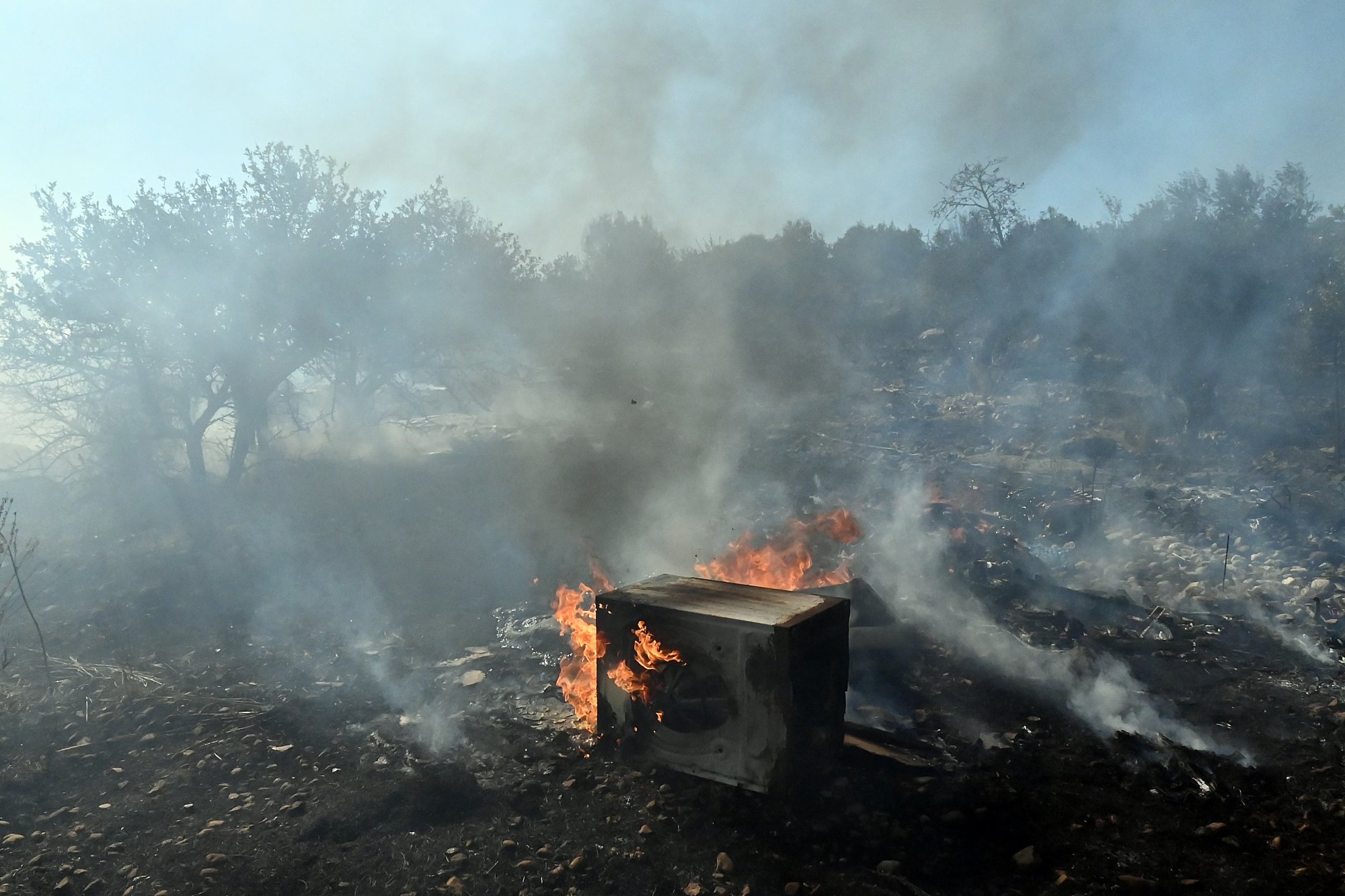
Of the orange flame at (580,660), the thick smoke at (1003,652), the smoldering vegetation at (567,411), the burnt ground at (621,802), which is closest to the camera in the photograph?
the burnt ground at (621,802)

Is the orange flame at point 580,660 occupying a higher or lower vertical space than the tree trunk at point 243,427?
lower

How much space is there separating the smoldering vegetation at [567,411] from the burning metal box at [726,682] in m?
3.01

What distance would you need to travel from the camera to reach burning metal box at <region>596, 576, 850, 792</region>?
171 inches

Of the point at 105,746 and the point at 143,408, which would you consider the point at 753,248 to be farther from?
the point at 105,746

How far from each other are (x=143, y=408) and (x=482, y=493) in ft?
19.5

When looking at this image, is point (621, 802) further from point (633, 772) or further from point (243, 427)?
point (243, 427)

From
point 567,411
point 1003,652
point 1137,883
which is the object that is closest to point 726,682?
point 1137,883

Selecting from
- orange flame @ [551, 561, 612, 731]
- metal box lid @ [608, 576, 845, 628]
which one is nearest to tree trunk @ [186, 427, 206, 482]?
orange flame @ [551, 561, 612, 731]

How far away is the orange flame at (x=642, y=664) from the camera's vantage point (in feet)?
15.6

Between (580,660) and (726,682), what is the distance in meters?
2.43

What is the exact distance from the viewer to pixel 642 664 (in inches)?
190

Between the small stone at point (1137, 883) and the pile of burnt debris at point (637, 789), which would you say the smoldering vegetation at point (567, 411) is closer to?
the pile of burnt debris at point (637, 789)

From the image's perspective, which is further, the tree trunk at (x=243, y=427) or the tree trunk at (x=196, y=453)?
the tree trunk at (x=243, y=427)

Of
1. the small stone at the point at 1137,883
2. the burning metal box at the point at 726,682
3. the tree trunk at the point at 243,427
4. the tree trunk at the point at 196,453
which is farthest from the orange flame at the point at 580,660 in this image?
the tree trunk at the point at 196,453
